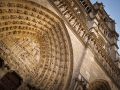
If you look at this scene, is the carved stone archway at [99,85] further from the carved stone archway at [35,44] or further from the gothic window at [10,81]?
the gothic window at [10,81]

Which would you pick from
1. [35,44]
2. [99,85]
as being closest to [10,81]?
[35,44]

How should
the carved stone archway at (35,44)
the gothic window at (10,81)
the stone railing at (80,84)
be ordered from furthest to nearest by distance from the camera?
the stone railing at (80,84) < the carved stone archway at (35,44) < the gothic window at (10,81)

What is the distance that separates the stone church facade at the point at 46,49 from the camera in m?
9.80

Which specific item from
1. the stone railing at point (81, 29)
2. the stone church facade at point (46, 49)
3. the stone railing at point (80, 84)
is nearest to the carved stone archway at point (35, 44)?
the stone church facade at point (46, 49)

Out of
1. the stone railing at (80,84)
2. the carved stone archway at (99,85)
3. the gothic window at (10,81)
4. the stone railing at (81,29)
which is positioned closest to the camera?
the gothic window at (10,81)

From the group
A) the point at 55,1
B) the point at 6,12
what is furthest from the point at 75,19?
the point at 6,12

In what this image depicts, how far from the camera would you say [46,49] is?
37.6 feet

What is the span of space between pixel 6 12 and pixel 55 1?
322 cm

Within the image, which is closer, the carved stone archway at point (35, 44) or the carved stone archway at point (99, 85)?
the carved stone archway at point (35, 44)

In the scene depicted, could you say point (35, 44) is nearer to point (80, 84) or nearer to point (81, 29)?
point (80, 84)

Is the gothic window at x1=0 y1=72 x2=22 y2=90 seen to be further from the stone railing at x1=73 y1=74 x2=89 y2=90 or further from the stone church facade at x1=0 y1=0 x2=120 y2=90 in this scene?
the stone railing at x1=73 y1=74 x2=89 y2=90

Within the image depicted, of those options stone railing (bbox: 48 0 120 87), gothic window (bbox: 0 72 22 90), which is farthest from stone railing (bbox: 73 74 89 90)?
gothic window (bbox: 0 72 22 90)

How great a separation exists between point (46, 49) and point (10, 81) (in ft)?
8.16

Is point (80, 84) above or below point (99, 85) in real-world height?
below
